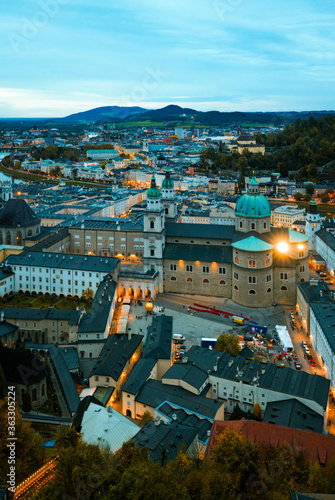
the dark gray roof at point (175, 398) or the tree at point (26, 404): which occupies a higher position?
the dark gray roof at point (175, 398)

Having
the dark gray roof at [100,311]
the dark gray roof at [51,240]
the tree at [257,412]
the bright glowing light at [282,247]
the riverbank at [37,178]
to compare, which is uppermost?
the riverbank at [37,178]

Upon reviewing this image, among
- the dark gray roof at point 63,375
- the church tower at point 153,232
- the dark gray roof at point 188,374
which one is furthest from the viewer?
the church tower at point 153,232

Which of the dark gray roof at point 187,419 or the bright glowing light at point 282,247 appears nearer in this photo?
the dark gray roof at point 187,419

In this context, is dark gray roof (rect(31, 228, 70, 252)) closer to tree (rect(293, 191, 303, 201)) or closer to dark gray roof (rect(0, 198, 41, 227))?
dark gray roof (rect(0, 198, 41, 227))

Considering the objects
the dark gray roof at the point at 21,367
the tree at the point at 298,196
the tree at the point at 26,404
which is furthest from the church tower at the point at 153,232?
the tree at the point at 298,196

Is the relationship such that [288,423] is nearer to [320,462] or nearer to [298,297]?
[320,462]

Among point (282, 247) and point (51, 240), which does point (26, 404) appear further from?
point (282, 247)

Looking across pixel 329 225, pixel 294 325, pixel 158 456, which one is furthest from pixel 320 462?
pixel 329 225

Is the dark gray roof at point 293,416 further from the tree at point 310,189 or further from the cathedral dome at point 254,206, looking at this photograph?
the tree at point 310,189
